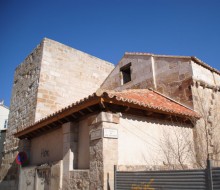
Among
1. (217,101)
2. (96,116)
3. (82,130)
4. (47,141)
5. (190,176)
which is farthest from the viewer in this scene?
(217,101)

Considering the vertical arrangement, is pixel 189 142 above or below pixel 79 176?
above

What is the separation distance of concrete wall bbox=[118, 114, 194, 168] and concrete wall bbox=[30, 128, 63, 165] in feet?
7.97

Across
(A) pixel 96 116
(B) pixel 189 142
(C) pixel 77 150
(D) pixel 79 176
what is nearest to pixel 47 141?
(C) pixel 77 150

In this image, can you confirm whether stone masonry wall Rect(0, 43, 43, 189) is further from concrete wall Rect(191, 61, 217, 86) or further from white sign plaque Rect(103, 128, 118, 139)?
concrete wall Rect(191, 61, 217, 86)

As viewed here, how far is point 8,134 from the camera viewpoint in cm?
1185

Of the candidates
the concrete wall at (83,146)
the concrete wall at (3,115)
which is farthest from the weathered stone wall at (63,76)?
the concrete wall at (3,115)

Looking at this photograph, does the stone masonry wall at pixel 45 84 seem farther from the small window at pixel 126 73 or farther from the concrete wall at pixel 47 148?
the small window at pixel 126 73

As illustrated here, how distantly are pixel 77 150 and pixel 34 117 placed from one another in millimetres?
4421

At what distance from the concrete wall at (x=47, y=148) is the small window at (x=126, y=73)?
4.73 m

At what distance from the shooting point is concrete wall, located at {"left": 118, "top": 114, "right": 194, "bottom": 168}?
18.4 ft

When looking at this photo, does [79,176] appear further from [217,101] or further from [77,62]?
[77,62]

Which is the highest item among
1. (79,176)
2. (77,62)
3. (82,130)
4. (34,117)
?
(77,62)

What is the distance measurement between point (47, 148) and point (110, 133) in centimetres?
355

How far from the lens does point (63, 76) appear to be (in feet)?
37.9
